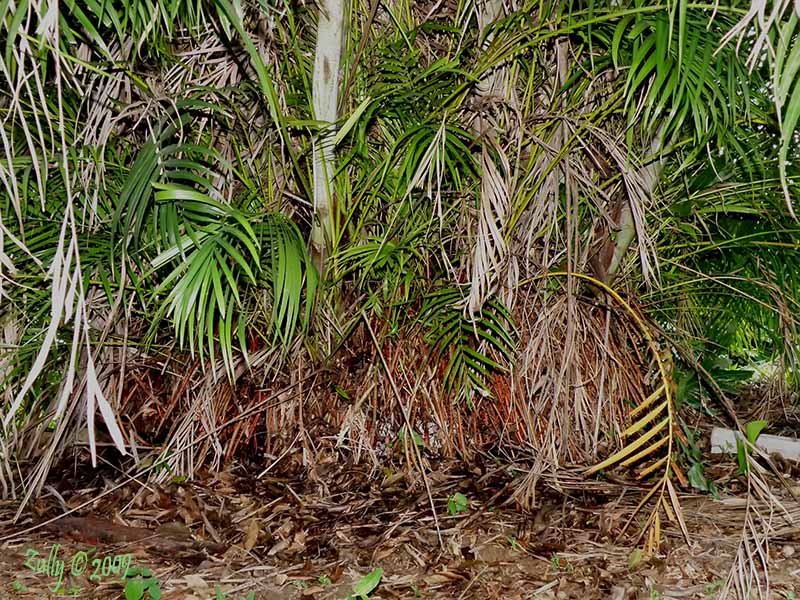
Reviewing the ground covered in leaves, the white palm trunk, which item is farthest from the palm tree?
the ground covered in leaves

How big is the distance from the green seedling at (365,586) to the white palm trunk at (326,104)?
636 mm

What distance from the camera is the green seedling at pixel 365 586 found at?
1.10 metres

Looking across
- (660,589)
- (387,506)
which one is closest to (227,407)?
(387,506)

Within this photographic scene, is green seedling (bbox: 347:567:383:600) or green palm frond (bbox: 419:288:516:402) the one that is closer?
green seedling (bbox: 347:567:383:600)

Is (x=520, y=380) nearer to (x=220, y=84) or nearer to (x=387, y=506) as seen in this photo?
(x=387, y=506)

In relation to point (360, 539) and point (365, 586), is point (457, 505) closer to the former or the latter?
point (360, 539)

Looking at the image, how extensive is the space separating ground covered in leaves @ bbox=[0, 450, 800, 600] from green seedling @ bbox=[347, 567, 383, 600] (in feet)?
0.08

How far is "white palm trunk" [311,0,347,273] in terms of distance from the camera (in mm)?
1320

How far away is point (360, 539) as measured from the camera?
1306 mm

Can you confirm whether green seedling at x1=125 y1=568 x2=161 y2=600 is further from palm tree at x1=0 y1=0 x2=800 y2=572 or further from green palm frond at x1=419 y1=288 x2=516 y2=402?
green palm frond at x1=419 y1=288 x2=516 y2=402

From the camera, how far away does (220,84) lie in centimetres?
149

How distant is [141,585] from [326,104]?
0.92 meters

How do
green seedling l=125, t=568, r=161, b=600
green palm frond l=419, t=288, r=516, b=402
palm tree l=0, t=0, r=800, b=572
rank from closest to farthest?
1. green seedling l=125, t=568, r=161, b=600
2. palm tree l=0, t=0, r=800, b=572
3. green palm frond l=419, t=288, r=516, b=402

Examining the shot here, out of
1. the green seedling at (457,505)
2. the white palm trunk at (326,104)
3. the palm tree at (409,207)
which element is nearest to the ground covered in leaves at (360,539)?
the green seedling at (457,505)
